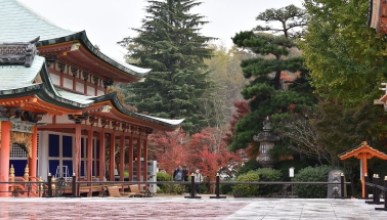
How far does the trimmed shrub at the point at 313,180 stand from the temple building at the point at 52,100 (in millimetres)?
9416

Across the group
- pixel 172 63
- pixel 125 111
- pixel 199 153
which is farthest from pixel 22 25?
pixel 172 63

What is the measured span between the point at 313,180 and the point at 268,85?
887 cm

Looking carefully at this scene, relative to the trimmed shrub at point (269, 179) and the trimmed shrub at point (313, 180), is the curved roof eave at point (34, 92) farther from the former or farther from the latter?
the trimmed shrub at point (269, 179)

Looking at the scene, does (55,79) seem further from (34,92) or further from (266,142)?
(266,142)

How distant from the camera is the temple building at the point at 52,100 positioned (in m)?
25.4

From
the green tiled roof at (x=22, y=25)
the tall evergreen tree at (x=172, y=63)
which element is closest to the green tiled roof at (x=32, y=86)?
the green tiled roof at (x=22, y=25)

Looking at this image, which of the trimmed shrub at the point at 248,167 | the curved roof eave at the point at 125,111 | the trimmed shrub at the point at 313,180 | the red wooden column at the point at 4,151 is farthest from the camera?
the trimmed shrub at the point at 248,167

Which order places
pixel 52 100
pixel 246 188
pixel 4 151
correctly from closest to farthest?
1. pixel 4 151
2. pixel 52 100
3. pixel 246 188

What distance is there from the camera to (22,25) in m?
32.1

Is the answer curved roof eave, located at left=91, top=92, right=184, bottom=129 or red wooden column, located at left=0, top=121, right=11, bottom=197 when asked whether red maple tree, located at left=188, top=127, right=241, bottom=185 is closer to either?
curved roof eave, located at left=91, top=92, right=184, bottom=129

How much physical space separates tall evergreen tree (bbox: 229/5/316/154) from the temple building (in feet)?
16.8

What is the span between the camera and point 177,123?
42.7 m

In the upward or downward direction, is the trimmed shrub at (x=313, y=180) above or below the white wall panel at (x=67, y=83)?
below

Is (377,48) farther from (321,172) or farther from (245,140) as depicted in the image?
(245,140)
